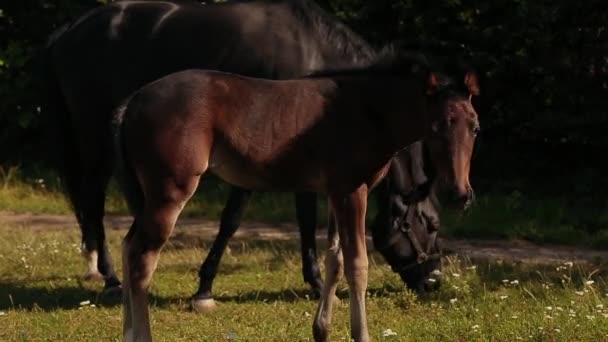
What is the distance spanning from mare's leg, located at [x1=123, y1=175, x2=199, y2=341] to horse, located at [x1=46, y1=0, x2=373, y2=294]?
69.5 inches

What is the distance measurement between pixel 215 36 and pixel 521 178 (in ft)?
18.4

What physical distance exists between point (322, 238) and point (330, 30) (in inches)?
120

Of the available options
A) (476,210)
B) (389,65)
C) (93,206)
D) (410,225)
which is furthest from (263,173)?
(476,210)

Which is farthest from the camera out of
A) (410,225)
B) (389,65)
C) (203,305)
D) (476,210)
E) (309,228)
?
(476,210)

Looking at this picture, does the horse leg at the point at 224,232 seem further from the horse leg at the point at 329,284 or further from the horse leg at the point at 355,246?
the horse leg at the point at 355,246

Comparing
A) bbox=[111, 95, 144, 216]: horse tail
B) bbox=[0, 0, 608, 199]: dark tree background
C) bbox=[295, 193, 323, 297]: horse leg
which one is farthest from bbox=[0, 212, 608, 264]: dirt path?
bbox=[111, 95, 144, 216]: horse tail

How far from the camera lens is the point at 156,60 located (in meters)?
7.99

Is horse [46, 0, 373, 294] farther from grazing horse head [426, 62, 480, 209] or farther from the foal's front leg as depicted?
grazing horse head [426, 62, 480, 209]

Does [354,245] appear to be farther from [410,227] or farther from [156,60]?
[156,60]

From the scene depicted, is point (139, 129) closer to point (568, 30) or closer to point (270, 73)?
point (270, 73)

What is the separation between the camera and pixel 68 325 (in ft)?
21.5

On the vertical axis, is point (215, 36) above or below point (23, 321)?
→ above

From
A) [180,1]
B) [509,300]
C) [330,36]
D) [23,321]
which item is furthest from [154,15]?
[509,300]

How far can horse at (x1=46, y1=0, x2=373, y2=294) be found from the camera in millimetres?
7562
